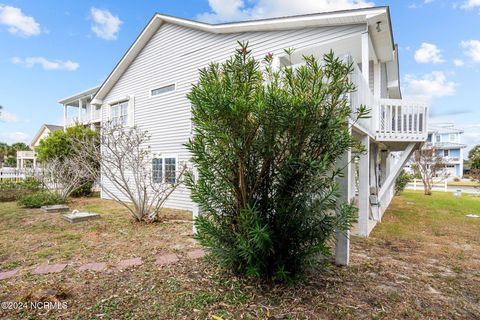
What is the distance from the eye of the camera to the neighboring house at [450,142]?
125 feet

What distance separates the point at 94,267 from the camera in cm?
415

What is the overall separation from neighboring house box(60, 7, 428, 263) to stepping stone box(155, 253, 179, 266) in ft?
4.62

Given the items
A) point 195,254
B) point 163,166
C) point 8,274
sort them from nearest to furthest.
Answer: point 8,274 → point 195,254 → point 163,166

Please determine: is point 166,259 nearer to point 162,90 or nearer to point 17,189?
point 162,90

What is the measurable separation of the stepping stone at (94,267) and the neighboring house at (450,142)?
44230 millimetres

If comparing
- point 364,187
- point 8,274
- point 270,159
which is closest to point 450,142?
point 364,187

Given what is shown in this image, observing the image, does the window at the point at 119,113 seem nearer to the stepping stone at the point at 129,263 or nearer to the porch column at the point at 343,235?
the stepping stone at the point at 129,263

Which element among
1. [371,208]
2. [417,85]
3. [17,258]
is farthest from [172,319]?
[417,85]

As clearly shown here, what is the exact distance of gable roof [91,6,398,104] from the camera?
6.45 metres

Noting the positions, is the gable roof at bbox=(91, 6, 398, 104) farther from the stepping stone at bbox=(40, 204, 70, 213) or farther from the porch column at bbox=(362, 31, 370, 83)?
the stepping stone at bbox=(40, 204, 70, 213)

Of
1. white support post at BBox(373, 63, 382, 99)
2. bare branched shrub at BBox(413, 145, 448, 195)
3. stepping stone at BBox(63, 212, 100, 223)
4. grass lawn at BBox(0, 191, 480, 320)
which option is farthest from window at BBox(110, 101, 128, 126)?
bare branched shrub at BBox(413, 145, 448, 195)

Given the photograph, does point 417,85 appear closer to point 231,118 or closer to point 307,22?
point 307,22

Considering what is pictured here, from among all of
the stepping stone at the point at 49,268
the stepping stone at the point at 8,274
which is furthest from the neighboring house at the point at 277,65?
the stepping stone at the point at 8,274

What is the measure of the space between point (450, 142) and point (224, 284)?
160 feet
